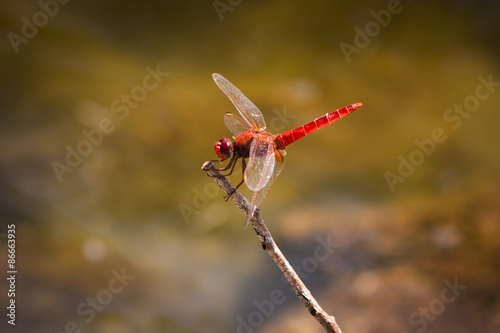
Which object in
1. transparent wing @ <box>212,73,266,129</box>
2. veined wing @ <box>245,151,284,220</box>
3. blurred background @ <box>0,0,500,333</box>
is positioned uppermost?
transparent wing @ <box>212,73,266,129</box>

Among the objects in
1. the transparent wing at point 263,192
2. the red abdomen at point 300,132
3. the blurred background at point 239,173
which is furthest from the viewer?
the blurred background at point 239,173

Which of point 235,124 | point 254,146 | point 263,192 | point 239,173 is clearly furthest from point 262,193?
point 239,173

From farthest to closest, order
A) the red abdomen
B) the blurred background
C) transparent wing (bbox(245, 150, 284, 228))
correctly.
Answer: the blurred background → the red abdomen → transparent wing (bbox(245, 150, 284, 228))

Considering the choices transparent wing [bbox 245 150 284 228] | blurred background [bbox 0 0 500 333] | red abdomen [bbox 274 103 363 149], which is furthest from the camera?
blurred background [bbox 0 0 500 333]

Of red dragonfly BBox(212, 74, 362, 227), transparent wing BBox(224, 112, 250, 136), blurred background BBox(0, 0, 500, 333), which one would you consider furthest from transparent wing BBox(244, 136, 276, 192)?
blurred background BBox(0, 0, 500, 333)

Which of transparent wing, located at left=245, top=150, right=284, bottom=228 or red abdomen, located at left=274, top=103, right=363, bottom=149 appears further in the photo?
red abdomen, located at left=274, top=103, right=363, bottom=149

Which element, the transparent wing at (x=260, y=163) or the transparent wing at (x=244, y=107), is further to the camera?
the transparent wing at (x=244, y=107)

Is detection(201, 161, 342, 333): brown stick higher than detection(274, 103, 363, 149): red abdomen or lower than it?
lower

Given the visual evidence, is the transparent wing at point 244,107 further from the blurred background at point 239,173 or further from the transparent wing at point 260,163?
the blurred background at point 239,173

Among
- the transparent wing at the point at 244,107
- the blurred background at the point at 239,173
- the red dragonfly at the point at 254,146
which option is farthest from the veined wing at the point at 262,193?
the blurred background at the point at 239,173

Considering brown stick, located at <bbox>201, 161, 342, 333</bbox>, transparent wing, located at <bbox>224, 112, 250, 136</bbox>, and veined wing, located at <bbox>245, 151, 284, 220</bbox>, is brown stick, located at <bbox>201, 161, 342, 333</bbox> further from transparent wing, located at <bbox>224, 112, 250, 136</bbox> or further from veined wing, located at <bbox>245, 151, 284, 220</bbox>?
transparent wing, located at <bbox>224, 112, 250, 136</bbox>
